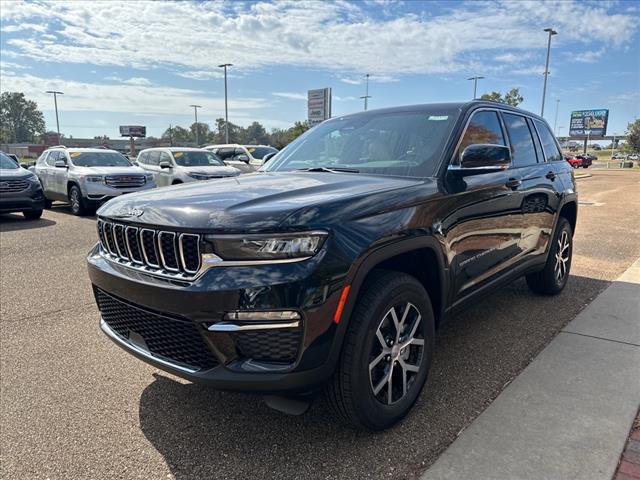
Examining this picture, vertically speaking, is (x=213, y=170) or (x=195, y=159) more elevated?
(x=195, y=159)

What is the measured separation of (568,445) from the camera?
2514mm

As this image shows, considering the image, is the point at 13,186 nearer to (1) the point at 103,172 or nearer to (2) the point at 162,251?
(1) the point at 103,172

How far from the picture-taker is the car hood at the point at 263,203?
2.18 metres

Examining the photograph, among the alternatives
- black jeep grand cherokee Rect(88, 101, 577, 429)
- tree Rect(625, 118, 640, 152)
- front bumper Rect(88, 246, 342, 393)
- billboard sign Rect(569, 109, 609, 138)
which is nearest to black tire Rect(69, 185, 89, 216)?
black jeep grand cherokee Rect(88, 101, 577, 429)

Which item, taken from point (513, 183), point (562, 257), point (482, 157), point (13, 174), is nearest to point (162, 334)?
point (482, 157)

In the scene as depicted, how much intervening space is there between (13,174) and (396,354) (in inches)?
431

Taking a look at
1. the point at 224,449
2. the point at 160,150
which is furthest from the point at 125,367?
the point at 160,150

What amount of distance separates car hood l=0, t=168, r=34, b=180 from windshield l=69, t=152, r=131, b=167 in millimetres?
1537

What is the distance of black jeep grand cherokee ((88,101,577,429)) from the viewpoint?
2127 millimetres

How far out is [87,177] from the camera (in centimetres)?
1158

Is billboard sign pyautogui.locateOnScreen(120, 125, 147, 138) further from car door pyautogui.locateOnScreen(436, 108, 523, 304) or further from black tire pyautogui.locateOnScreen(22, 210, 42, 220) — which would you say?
car door pyautogui.locateOnScreen(436, 108, 523, 304)

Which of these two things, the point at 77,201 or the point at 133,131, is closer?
the point at 77,201

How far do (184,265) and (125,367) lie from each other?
1.67 meters

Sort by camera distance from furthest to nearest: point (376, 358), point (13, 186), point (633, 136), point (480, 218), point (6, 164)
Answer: point (633, 136)
point (6, 164)
point (13, 186)
point (480, 218)
point (376, 358)
